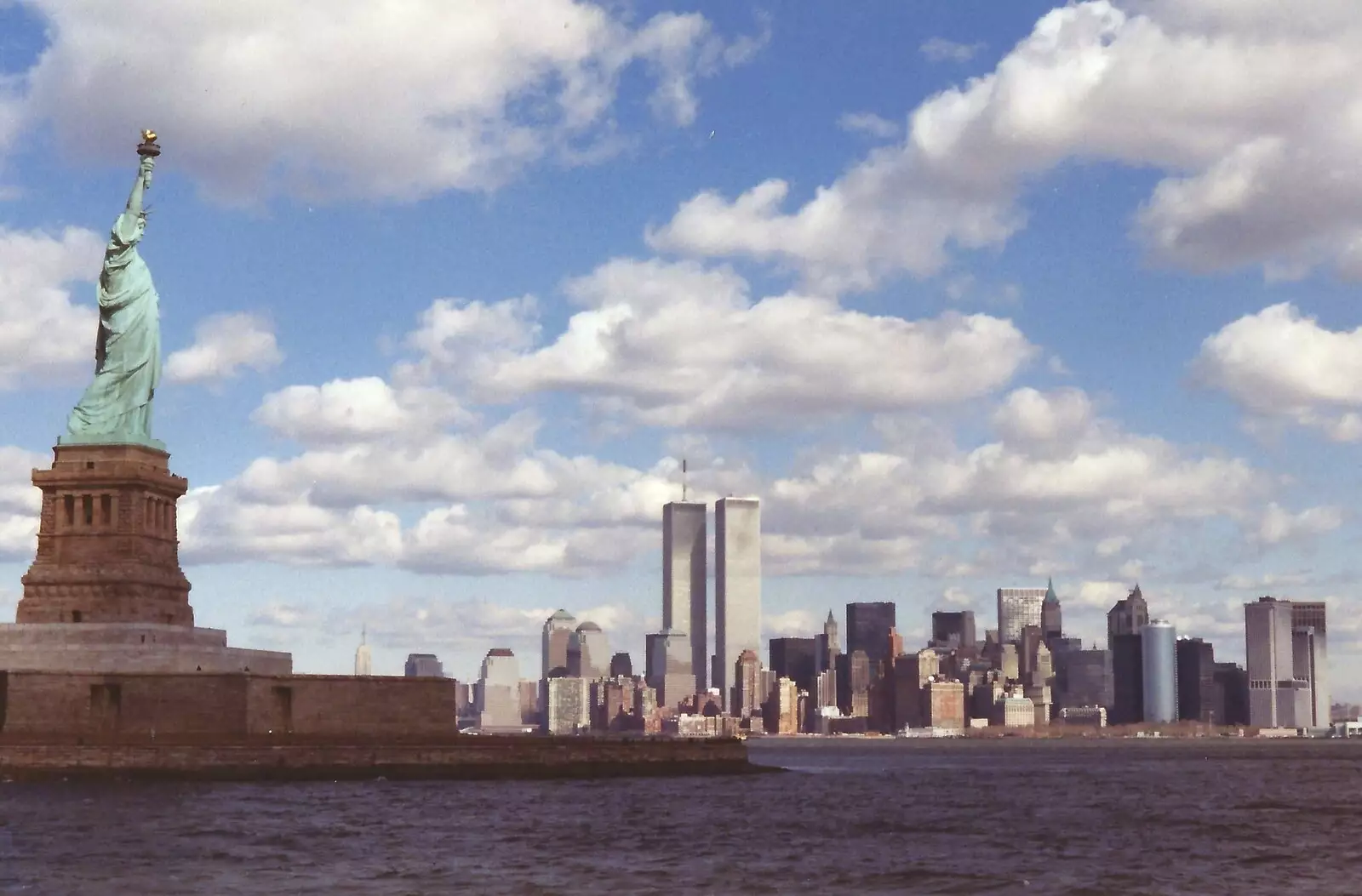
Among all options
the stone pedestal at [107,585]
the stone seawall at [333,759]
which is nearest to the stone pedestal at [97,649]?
the stone pedestal at [107,585]

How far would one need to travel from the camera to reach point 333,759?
294 feet

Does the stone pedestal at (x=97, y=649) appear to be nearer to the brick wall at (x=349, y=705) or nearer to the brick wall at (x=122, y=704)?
the brick wall at (x=122, y=704)

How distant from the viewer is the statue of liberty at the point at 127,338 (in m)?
94.5

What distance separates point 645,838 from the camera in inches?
2420

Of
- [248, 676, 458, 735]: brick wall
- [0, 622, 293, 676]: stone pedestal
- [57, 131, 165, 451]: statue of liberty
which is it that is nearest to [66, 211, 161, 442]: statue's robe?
[57, 131, 165, 451]: statue of liberty

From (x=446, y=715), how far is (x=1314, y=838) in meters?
46.8

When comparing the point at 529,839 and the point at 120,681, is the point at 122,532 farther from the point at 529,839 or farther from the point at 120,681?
the point at 529,839

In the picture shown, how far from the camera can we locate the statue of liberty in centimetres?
9450

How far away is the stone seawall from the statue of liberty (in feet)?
57.5

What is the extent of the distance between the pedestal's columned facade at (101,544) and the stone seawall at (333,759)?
25.5 feet

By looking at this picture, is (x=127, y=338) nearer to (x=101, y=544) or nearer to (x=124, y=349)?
(x=124, y=349)

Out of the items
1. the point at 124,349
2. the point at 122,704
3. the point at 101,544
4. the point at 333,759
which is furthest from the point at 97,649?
the point at 124,349

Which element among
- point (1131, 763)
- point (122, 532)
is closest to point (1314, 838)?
point (122, 532)

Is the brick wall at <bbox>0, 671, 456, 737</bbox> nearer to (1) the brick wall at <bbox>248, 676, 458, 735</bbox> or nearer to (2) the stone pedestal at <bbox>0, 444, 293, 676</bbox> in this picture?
(1) the brick wall at <bbox>248, 676, 458, 735</bbox>
